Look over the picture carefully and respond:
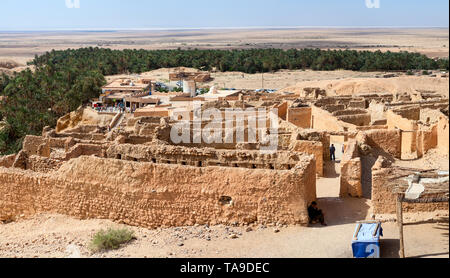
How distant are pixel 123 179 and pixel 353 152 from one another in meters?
6.81

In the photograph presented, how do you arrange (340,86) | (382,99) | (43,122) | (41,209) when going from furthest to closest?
(340,86)
(43,122)
(382,99)
(41,209)

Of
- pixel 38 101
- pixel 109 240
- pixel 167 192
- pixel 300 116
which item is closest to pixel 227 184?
pixel 167 192

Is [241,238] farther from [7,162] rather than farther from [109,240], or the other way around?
[7,162]

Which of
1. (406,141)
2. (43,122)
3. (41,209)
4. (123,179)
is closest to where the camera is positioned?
(123,179)

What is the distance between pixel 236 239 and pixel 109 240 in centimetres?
294

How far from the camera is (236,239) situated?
13.1 metres

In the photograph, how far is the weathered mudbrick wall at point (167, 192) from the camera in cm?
1357

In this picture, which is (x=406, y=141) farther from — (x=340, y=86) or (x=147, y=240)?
(x=340, y=86)

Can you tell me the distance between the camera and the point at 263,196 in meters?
13.6

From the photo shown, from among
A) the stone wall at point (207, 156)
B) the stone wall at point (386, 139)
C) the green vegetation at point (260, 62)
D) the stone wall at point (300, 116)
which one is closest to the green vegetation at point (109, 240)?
the stone wall at point (207, 156)

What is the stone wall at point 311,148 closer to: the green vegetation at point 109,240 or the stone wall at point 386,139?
the stone wall at point 386,139

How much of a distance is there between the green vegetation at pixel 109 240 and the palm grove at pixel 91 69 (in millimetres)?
19101

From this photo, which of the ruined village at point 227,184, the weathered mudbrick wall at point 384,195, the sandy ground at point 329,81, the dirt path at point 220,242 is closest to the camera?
the dirt path at point 220,242
